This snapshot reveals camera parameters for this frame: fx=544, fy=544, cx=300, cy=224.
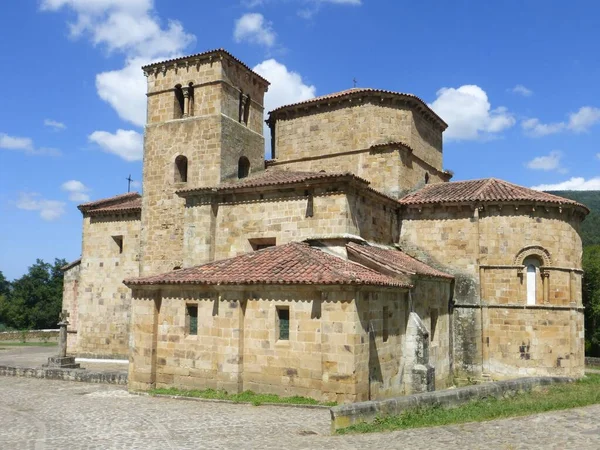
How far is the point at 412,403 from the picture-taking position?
10.8 m

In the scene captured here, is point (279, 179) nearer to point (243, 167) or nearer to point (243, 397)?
point (243, 167)

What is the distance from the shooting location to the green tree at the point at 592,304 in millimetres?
33219

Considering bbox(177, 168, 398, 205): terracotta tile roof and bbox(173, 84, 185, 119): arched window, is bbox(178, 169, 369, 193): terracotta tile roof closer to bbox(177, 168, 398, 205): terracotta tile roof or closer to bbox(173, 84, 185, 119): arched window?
bbox(177, 168, 398, 205): terracotta tile roof

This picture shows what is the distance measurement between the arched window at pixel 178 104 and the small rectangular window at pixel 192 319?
9.20 m

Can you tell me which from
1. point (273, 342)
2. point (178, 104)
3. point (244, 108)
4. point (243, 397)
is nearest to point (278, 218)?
point (273, 342)

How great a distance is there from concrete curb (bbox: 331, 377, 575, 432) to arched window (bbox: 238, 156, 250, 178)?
12.5 metres

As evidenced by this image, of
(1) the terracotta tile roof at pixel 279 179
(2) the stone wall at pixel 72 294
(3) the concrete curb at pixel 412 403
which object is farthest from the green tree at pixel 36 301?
(3) the concrete curb at pixel 412 403

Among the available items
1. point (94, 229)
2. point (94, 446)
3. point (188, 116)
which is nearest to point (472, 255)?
point (188, 116)

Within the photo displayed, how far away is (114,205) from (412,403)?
1981cm

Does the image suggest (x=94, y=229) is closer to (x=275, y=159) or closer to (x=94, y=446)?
(x=275, y=159)

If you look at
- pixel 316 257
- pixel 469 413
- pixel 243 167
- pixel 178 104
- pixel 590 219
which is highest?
pixel 590 219

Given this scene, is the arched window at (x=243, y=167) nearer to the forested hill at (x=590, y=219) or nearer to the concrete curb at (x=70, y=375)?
the concrete curb at (x=70, y=375)

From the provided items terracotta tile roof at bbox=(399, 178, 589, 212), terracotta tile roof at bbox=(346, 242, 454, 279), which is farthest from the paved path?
terracotta tile roof at bbox=(399, 178, 589, 212)

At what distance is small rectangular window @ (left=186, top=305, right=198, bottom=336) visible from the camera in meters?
15.1
